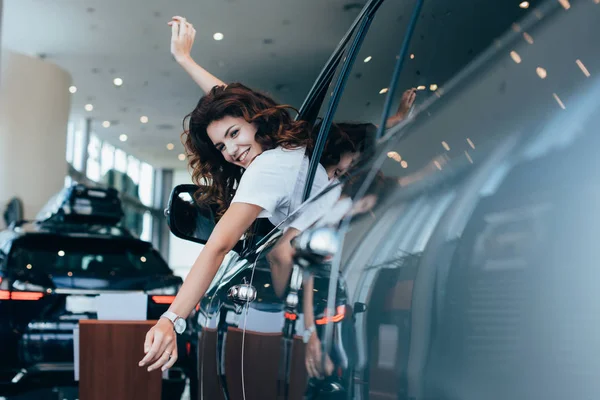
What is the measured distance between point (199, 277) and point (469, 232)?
808 mm

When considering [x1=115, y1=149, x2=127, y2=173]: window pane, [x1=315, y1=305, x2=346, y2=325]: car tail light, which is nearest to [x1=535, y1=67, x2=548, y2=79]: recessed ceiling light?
[x1=315, y1=305, x2=346, y2=325]: car tail light

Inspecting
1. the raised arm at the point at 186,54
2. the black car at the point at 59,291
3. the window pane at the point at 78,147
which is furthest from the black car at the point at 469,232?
the window pane at the point at 78,147

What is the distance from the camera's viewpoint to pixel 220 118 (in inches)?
63.6

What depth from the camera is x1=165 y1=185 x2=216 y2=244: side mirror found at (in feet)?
5.98

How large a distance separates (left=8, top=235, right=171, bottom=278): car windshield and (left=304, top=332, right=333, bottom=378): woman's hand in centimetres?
312

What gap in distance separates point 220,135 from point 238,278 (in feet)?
1.28

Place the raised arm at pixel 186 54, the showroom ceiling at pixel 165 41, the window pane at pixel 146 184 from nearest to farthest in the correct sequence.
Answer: the raised arm at pixel 186 54
the showroom ceiling at pixel 165 41
the window pane at pixel 146 184

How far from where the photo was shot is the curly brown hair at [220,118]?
5.00ft

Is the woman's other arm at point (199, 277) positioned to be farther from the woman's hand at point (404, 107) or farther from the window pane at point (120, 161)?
the window pane at point (120, 161)

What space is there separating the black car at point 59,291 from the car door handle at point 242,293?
2.12 m

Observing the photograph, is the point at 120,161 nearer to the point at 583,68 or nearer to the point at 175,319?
the point at 175,319

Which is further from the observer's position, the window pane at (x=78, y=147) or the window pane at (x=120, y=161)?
the window pane at (x=120, y=161)

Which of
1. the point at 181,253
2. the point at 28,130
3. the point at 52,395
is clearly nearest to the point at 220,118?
the point at 52,395

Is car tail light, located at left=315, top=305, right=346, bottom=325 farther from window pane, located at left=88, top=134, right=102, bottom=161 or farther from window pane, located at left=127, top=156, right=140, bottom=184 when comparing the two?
window pane, located at left=127, top=156, right=140, bottom=184
